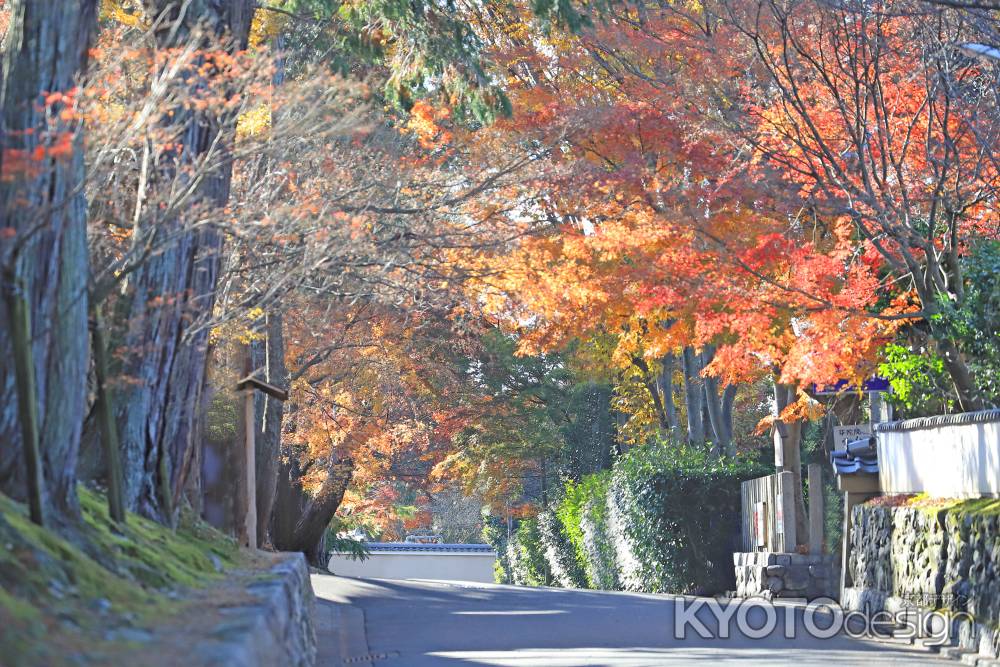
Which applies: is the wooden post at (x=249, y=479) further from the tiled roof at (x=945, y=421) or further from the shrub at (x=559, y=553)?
the shrub at (x=559, y=553)

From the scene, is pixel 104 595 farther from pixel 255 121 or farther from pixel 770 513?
pixel 770 513

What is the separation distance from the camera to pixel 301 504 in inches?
1104

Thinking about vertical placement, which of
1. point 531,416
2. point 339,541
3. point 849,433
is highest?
point 531,416

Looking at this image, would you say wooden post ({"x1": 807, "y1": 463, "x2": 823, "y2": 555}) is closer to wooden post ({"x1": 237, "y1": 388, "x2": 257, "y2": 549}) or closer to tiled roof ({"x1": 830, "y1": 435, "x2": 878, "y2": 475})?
tiled roof ({"x1": 830, "y1": 435, "x2": 878, "y2": 475})

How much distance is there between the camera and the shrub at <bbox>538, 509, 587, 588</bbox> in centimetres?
3254

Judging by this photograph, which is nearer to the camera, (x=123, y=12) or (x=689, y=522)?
(x=123, y=12)

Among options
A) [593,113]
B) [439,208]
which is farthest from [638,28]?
[439,208]

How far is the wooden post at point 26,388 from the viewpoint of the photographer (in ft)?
21.9

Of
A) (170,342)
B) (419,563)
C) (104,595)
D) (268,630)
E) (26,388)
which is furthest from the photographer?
(419,563)

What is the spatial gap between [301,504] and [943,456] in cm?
1717

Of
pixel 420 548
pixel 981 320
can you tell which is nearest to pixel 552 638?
pixel 981 320

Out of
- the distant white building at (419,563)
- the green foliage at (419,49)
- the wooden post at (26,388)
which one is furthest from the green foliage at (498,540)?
the wooden post at (26,388)

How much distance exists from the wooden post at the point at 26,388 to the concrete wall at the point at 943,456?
→ 898 centimetres

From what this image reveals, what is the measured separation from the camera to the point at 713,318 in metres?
17.8
